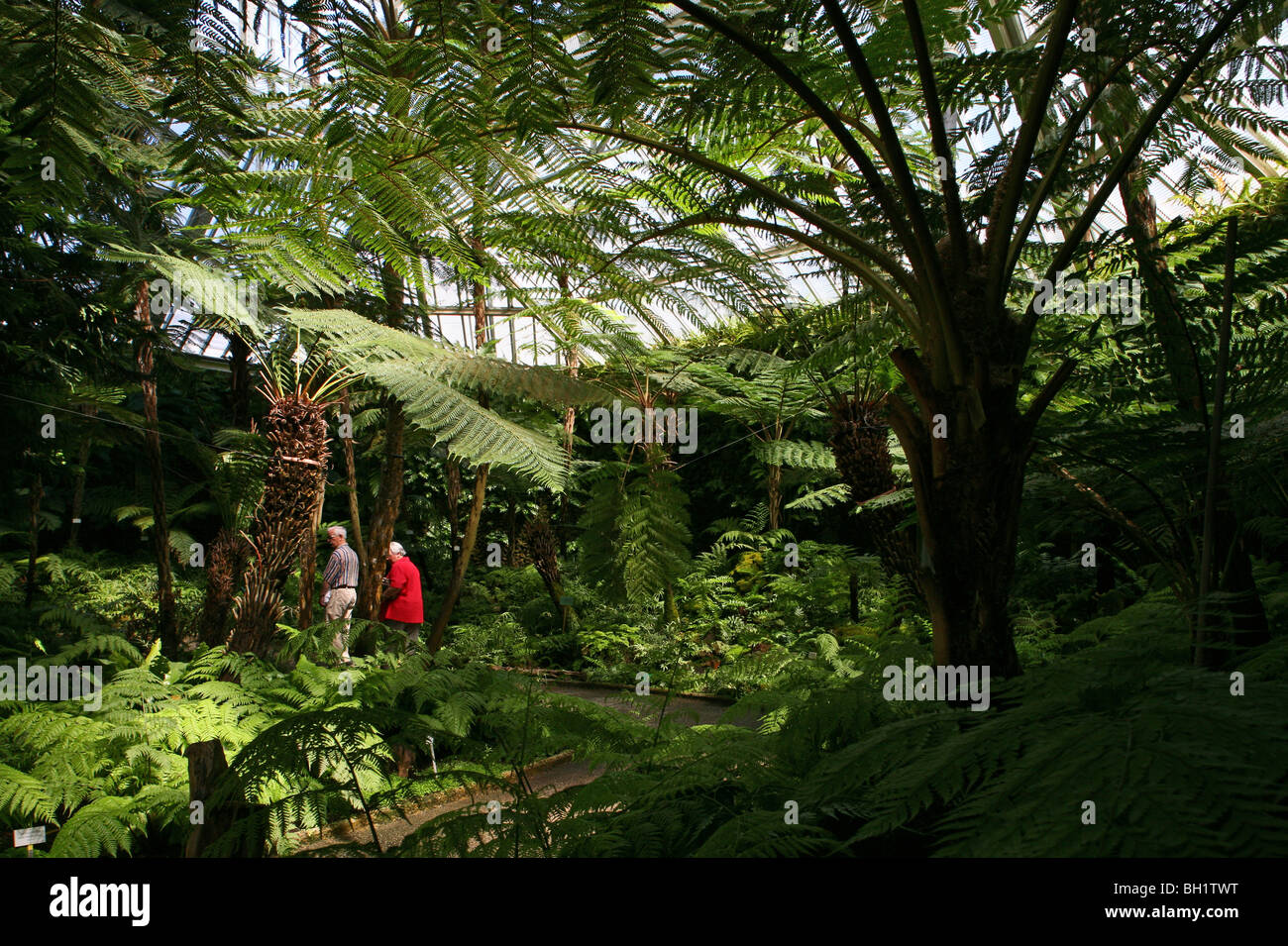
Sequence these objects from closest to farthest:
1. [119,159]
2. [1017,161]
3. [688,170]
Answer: [1017,161] < [688,170] < [119,159]

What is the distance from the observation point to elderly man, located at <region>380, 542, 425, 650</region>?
499cm

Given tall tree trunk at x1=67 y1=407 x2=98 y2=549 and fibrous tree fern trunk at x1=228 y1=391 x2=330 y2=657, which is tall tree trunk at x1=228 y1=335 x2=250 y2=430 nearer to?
tall tree trunk at x1=67 y1=407 x2=98 y2=549

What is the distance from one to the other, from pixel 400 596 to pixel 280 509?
1.60 metres

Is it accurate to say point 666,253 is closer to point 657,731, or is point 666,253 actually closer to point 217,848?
point 657,731

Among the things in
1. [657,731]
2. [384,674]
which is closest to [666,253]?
[657,731]

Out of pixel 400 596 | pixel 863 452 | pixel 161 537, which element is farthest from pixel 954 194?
pixel 161 537

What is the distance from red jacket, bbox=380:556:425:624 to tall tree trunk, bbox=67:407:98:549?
1973 mm

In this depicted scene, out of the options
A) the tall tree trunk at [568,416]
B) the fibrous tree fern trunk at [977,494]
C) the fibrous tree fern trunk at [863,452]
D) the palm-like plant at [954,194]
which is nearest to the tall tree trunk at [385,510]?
the tall tree trunk at [568,416]

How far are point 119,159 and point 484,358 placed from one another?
290 cm

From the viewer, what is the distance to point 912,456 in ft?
4.05

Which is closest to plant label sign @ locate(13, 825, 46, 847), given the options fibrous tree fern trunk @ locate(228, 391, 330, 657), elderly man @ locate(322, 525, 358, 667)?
fibrous tree fern trunk @ locate(228, 391, 330, 657)

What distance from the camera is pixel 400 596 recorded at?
503cm

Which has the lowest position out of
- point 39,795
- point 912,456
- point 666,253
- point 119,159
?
point 39,795
